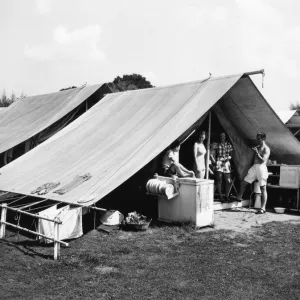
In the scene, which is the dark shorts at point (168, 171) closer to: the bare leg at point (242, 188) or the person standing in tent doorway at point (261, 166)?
the person standing in tent doorway at point (261, 166)

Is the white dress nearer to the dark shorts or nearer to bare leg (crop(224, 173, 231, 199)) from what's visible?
bare leg (crop(224, 173, 231, 199))

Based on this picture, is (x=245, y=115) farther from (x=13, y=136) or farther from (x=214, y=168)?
(x=13, y=136)

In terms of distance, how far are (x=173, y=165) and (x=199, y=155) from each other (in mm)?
906

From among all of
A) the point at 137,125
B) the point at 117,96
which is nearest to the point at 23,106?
the point at 117,96

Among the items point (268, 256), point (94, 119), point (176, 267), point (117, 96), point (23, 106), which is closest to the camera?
point (176, 267)

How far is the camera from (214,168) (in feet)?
26.9

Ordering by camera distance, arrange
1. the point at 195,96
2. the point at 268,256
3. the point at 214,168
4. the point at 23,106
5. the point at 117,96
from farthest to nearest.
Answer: the point at 23,106 < the point at 117,96 < the point at 214,168 < the point at 195,96 < the point at 268,256

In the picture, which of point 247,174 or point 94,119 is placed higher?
point 94,119

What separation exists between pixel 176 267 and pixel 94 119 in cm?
512

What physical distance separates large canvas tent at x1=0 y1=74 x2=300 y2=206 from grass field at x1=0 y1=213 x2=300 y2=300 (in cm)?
Answer: 83

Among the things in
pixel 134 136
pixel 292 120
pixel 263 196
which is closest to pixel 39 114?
pixel 134 136

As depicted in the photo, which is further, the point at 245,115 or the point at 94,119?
the point at 94,119

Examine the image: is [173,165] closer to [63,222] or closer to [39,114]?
[63,222]

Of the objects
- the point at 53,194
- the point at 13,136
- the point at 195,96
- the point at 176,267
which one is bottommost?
the point at 176,267
